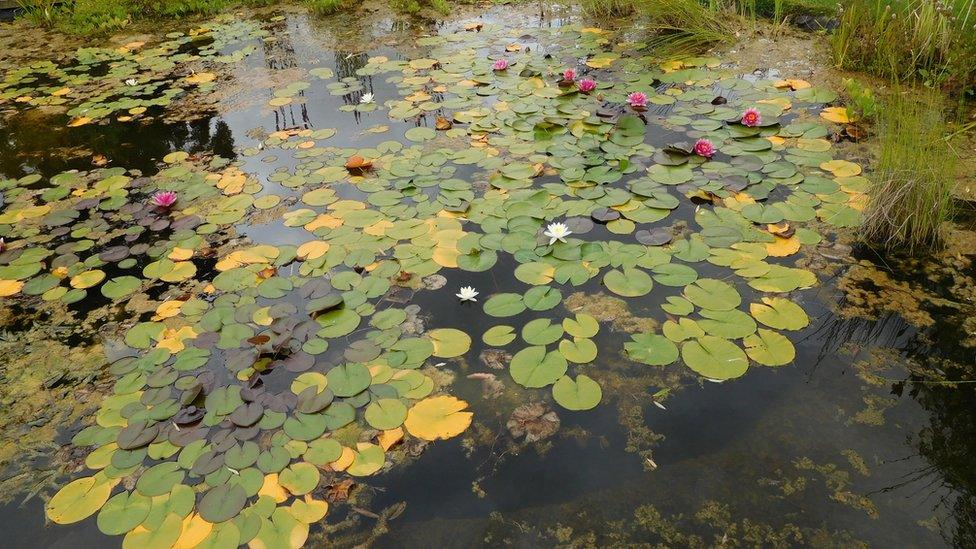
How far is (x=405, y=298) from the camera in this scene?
2.39 meters

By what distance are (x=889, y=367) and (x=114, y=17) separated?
6701mm

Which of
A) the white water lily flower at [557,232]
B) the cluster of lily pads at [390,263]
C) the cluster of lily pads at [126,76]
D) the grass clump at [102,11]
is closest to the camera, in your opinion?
the cluster of lily pads at [390,263]

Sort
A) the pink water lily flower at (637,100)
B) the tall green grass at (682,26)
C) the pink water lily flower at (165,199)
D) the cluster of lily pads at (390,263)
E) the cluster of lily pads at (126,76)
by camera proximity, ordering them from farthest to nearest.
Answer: the tall green grass at (682,26) → the cluster of lily pads at (126,76) → the pink water lily flower at (637,100) → the pink water lily flower at (165,199) → the cluster of lily pads at (390,263)

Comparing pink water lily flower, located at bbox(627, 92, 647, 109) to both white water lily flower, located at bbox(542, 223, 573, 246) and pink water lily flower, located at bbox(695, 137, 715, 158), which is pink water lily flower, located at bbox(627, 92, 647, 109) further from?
white water lily flower, located at bbox(542, 223, 573, 246)

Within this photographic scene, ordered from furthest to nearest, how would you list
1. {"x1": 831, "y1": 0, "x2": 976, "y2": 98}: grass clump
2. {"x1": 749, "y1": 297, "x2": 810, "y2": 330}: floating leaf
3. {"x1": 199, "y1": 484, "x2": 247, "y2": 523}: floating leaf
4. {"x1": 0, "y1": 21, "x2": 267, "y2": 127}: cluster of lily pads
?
{"x1": 0, "y1": 21, "x2": 267, "y2": 127}: cluster of lily pads
{"x1": 831, "y1": 0, "x2": 976, "y2": 98}: grass clump
{"x1": 749, "y1": 297, "x2": 810, "y2": 330}: floating leaf
{"x1": 199, "y1": 484, "x2": 247, "y2": 523}: floating leaf

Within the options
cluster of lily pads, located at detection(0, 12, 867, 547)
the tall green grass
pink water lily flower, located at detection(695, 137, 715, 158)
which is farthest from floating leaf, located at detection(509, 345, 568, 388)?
the tall green grass

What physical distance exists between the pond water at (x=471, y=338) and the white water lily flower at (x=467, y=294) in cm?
4

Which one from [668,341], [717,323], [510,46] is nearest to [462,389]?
[668,341]

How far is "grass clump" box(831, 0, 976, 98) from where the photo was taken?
339 cm

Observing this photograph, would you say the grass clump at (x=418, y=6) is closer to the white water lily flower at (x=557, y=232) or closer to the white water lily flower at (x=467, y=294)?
the white water lily flower at (x=557, y=232)

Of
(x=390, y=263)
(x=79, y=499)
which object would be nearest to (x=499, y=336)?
(x=390, y=263)

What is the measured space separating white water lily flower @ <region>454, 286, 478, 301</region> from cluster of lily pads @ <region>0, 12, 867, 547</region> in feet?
0.04

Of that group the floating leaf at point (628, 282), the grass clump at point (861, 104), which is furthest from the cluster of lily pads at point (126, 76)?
the grass clump at point (861, 104)

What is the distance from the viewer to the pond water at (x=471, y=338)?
1673 mm
